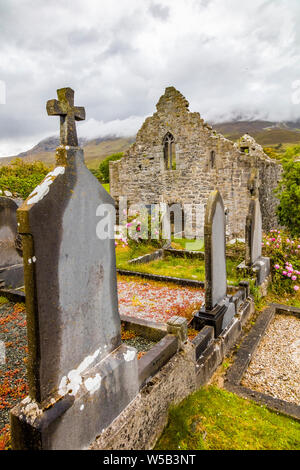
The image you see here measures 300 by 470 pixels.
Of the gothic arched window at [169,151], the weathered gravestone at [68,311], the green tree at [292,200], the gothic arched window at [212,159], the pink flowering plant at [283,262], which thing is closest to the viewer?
the weathered gravestone at [68,311]

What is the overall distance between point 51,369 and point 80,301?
0.46 meters

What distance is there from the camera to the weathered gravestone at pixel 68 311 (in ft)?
5.58

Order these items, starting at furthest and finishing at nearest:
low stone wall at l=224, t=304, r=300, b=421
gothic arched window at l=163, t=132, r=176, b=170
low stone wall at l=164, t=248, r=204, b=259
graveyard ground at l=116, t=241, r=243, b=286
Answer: gothic arched window at l=163, t=132, r=176, b=170 < low stone wall at l=164, t=248, r=204, b=259 < graveyard ground at l=116, t=241, r=243, b=286 < low stone wall at l=224, t=304, r=300, b=421

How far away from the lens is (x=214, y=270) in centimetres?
462

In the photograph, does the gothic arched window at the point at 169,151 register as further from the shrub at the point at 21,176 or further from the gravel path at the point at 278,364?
the gravel path at the point at 278,364

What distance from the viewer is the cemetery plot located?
5797 mm

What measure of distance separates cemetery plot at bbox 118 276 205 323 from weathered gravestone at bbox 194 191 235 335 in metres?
0.86

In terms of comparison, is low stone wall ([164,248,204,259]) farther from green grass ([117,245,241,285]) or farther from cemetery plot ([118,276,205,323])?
cemetery plot ([118,276,205,323])

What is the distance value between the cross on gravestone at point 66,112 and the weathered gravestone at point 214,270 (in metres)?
2.81

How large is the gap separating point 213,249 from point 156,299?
2.58m

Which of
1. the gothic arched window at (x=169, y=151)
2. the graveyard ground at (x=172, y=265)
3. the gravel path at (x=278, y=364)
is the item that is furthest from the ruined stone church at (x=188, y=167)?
the gravel path at (x=278, y=364)

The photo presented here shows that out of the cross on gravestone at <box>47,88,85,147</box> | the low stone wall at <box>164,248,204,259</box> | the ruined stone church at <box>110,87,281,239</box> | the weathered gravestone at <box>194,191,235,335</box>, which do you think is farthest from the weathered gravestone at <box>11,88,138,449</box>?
the ruined stone church at <box>110,87,281,239</box>

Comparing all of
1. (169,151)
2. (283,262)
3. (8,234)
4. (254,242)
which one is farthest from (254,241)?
(169,151)
